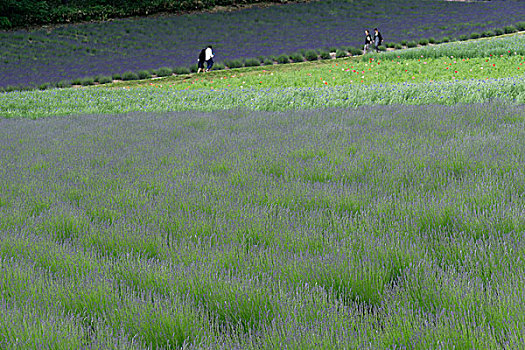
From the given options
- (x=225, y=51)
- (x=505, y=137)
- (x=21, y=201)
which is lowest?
(x=21, y=201)

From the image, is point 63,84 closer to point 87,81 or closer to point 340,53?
point 87,81

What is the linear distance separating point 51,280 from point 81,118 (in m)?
7.97

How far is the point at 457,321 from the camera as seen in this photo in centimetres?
158

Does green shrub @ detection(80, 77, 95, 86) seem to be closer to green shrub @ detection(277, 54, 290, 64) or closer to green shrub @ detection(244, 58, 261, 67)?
green shrub @ detection(244, 58, 261, 67)

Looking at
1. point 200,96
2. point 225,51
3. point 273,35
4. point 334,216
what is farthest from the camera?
point 273,35

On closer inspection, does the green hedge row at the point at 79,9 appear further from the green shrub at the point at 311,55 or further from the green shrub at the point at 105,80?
the green shrub at the point at 311,55

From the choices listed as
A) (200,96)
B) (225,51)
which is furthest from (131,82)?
(200,96)

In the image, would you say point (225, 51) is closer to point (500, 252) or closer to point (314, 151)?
point (314, 151)

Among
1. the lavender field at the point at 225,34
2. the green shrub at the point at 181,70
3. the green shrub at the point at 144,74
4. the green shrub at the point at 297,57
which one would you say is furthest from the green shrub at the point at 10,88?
the green shrub at the point at 297,57

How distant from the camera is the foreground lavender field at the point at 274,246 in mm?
1711

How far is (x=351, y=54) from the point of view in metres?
25.7

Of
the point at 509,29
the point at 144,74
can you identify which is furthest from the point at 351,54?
the point at 144,74

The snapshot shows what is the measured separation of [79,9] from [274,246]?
38114 mm

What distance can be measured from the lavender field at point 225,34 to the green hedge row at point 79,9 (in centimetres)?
219
